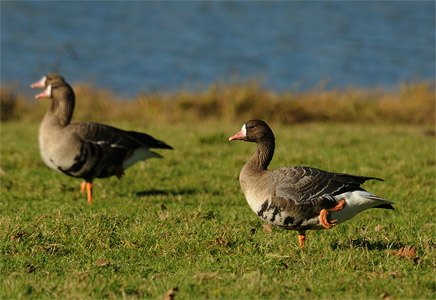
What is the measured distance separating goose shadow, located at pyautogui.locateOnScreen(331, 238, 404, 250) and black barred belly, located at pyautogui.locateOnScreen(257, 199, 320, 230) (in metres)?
0.52

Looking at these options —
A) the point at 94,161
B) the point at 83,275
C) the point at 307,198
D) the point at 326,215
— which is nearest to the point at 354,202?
the point at 326,215

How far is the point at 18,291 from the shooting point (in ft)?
19.0

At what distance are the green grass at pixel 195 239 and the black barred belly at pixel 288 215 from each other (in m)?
0.34

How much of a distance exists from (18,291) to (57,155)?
15.8ft

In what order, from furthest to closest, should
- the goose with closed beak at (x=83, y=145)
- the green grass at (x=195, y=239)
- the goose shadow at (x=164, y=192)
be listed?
the goose shadow at (x=164, y=192), the goose with closed beak at (x=83, y=145), the green grass at (x=195, y=239)

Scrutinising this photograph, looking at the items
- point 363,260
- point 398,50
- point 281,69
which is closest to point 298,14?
point 398,50

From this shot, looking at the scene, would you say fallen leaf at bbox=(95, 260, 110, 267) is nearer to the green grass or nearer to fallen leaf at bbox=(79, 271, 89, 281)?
the green grass

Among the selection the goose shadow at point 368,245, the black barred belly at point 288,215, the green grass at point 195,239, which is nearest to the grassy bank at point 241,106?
the green grass at point 195,239

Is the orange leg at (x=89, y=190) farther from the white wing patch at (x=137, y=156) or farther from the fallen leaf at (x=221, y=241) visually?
the fallen leaf at (x=221, y=241)

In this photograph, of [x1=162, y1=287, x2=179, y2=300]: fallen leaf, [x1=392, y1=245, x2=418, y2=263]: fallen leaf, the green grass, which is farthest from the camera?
[x1=392, y1=245, x2=418, y2=263]: fallen leaf

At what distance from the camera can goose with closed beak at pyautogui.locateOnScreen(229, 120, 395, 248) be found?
708 cm

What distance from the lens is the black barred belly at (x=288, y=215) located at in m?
7.08

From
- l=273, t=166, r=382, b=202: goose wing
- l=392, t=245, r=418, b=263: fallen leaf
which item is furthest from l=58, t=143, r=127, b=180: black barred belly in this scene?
l=392, t=245, r=418, b=263: fallen leaf

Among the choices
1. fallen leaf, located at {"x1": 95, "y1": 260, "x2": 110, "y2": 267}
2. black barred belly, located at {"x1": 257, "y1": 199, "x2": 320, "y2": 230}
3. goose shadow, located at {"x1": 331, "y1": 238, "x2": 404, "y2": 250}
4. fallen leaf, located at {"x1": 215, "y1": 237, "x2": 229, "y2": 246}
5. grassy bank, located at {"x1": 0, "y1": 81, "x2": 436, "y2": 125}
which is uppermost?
grassy bank, located at {"x1": 0, "y1": 81, "x2": 436, "y2": 125}
